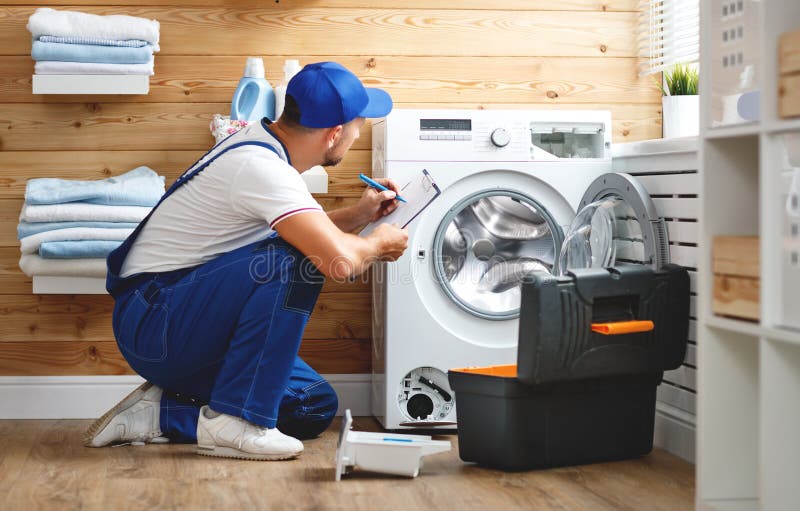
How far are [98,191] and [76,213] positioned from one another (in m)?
0.09

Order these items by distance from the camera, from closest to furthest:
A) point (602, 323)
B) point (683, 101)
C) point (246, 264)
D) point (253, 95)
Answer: point (602, 323) → point (246, 264) → point (253, 95) → point (683, 101)

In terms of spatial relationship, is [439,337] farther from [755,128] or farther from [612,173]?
[755,128]

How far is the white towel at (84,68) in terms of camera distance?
9.10ft

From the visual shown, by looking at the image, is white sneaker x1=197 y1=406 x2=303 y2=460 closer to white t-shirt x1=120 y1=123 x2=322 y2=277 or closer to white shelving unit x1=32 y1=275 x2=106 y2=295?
white t-shirt x1=120 y1=123 x2=322 y2=277

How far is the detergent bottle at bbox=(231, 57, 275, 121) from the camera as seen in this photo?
2.87 m

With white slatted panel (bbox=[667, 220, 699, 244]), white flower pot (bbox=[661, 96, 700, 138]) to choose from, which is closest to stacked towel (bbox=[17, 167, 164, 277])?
→ white slatted panel (bbox=[667, 220, 699, 244])

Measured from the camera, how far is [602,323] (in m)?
2.23

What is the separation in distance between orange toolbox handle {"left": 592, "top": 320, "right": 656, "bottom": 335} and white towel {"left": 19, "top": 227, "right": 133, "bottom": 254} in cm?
139

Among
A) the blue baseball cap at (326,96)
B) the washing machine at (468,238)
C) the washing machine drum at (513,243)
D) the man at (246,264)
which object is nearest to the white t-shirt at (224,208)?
the man at (246,264)

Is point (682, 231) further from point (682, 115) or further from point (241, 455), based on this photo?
point (241, 455)

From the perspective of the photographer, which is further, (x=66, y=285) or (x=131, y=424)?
(x=66, y=285)

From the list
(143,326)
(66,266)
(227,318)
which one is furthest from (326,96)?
(66,266)

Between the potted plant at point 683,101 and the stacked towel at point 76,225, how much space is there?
1.64 m

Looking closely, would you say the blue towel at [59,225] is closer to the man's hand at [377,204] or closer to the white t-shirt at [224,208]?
the white t-shirt at [224,208]
